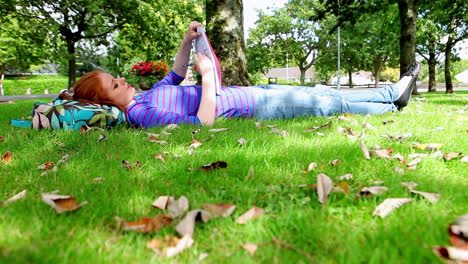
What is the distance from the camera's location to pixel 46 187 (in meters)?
1.59

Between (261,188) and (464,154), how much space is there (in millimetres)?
1428

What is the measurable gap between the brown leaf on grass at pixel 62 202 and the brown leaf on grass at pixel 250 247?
758 millimetres

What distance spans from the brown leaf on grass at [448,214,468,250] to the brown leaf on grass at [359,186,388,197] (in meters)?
0.32

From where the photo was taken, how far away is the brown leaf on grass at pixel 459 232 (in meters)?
0.98

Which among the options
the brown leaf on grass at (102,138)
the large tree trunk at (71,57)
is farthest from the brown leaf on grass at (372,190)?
the large tree trunk at (71,57)

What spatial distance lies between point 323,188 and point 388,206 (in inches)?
10.9

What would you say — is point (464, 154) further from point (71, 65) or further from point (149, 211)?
point (71, 65)

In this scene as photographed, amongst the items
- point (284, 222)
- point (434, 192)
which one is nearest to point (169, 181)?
point (284, 222)

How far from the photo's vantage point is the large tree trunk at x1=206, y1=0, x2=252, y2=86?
5605 mm

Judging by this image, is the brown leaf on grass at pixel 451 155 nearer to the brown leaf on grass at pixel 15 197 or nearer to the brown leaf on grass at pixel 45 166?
the brown leaf on grass at pixel 15 197

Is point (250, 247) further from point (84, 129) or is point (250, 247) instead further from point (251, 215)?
point (84, 129)

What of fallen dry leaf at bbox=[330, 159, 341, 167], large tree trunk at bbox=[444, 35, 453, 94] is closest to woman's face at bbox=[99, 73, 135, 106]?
fallen dry leaf at bbox=[330, 159, 341, 167]

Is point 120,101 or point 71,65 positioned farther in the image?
point 71,65

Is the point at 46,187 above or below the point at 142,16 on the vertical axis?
below
